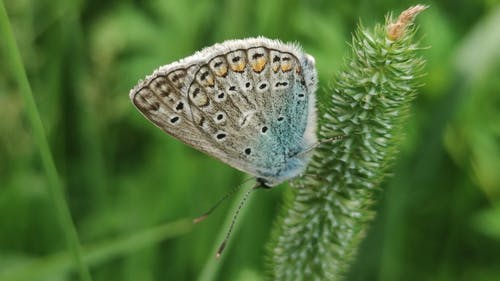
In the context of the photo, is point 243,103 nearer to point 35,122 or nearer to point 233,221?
point 233,221

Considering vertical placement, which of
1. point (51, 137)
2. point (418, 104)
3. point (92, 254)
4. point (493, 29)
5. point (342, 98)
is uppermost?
point (493, 29)

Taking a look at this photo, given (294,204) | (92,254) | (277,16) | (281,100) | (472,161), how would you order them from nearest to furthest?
(294,204) < (281,100) < (92,254) < (277,16) < (472,161)

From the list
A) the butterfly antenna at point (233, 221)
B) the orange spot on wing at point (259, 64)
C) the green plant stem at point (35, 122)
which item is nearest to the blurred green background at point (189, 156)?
the butterfly antenna at point (233, 221)

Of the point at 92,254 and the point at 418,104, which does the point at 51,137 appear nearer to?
the point at 92,254

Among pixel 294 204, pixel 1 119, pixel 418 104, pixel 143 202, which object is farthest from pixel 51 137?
pixel 294 204

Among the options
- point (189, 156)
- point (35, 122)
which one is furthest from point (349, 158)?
point (189, 156)

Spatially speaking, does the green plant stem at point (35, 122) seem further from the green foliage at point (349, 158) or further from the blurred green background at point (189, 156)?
the blurred green background at point (189, 156)

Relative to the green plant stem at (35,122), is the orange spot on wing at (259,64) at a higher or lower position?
higher
